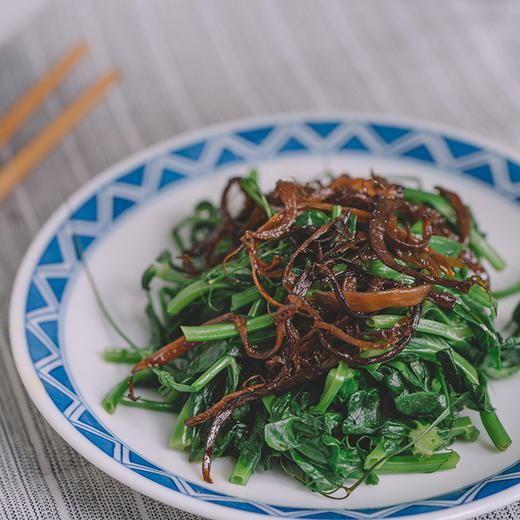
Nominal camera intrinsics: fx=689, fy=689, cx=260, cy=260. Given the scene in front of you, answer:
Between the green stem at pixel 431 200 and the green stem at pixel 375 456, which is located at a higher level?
the green stem at pixel 431 200

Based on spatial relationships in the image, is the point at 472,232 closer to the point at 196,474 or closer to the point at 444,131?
the point at 444,131

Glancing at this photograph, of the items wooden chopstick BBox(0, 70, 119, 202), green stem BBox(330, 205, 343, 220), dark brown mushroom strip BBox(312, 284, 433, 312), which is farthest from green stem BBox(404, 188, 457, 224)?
wooden chopstick BBox(0, 70, 119, 202)

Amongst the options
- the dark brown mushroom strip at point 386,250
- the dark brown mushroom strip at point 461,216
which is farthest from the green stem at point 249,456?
the dark brown mushroom strip at point 461,216

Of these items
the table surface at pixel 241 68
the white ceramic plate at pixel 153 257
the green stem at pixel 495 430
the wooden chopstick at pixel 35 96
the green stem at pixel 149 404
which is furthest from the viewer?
the table surface at pixel 241 68

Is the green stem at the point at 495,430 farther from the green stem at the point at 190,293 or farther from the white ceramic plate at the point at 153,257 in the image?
the green stem at the point at 190,293

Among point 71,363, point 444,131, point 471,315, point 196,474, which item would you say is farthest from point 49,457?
point 444,131
